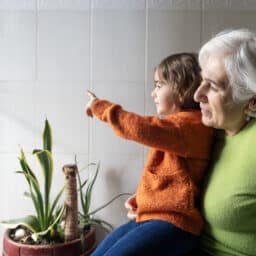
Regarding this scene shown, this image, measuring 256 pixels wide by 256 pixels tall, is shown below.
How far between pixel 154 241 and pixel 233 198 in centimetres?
25

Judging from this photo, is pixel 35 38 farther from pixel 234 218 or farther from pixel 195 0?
pixel 234 218

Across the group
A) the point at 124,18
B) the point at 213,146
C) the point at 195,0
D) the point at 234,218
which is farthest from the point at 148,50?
the point at 234,218

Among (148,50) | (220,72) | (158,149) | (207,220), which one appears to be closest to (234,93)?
(220,72)

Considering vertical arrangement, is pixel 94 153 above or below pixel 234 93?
below

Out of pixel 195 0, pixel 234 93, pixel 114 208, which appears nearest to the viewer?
pixel 234 93

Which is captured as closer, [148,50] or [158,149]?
[158,149]

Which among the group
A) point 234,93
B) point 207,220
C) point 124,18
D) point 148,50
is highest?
point 124,18

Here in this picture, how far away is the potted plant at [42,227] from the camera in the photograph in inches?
54.3

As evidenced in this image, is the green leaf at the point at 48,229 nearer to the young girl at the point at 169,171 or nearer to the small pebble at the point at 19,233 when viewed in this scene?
the small pebble at the point at 19,233

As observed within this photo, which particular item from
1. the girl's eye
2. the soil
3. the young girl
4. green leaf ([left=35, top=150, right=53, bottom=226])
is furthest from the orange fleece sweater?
the soil

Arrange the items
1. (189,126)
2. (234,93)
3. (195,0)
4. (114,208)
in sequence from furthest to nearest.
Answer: (114,208), (195,0), (189,126), (234,93)

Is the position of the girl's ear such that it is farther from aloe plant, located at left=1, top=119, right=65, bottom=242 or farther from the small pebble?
the small pebble

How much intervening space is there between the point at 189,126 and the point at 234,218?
0.93 feet

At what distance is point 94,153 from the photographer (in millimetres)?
1603
